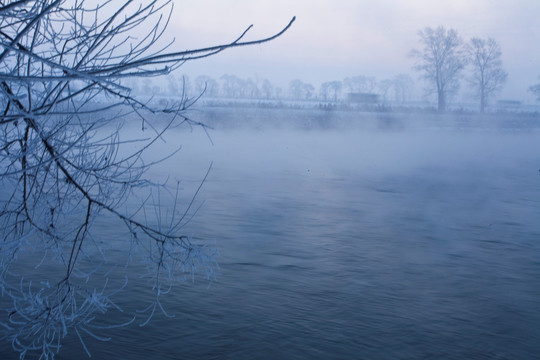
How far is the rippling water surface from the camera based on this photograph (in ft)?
20.0

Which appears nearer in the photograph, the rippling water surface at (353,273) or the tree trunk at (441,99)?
the rippling water surface at (353,273)

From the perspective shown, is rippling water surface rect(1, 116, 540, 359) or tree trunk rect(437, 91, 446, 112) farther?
tree trunk rect(437, 91, 446, 112)

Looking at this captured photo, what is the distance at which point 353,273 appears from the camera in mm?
8406

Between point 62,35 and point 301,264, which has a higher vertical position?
point 62,35

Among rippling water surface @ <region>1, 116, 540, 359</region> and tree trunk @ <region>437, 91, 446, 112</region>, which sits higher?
tree trunk @ <region>437, 91, 446, 112</region>

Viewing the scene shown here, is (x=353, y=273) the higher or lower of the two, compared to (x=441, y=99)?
lower

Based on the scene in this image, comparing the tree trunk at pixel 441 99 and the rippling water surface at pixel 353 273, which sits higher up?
the tree trunk at pixel 441 99

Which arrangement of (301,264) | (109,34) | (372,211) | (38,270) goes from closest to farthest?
(109,34), (38,270), (301,264), (372,211)

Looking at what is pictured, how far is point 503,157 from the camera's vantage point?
86.2 feet

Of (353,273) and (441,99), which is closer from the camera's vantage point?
(353,273)

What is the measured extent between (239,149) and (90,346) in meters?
19.5

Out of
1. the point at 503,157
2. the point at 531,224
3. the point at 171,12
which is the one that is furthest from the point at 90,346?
the point at 503,157

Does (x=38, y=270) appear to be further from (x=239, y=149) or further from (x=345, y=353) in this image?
(x=239, y=149)

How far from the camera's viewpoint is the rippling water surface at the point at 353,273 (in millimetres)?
6090
